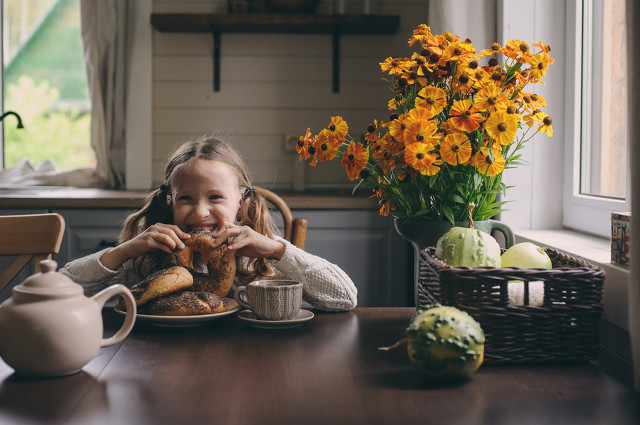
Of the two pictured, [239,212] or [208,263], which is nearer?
[208,263]

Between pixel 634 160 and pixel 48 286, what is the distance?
2.56ft

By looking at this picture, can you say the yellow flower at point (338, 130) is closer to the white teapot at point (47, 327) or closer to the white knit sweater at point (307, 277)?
the white knit sweater at point (307, 277)

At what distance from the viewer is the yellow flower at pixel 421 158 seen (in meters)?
1.00

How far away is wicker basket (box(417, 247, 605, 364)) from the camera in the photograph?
92cm

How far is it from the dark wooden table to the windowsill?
0.15 metres

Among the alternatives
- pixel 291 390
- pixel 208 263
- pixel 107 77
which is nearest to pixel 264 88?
pixel 107 77

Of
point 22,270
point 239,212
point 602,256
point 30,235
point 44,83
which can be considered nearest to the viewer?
point 602,256

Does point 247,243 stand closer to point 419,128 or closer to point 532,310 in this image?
point 419,128

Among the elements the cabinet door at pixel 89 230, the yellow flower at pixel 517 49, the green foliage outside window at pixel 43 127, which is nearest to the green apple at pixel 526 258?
the yellow flower at pixel 517 49

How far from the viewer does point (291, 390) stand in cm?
82

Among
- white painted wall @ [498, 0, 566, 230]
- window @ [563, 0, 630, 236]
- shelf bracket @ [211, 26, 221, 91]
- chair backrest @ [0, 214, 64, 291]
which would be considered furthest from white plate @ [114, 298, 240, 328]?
shelf bracket @ [211, 26, 221, 91]

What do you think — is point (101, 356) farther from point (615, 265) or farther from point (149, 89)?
point (149, 89)

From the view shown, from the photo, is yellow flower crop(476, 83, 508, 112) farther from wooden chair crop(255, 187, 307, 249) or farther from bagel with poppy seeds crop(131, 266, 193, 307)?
wooden chair crop(255, 187, 307, 249)

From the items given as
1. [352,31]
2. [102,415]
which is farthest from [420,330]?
[352,31]
